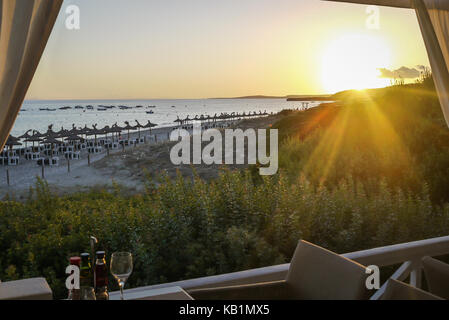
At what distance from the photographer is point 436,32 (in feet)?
9.43

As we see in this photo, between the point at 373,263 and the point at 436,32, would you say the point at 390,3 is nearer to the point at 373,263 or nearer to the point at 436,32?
the point at 436,32

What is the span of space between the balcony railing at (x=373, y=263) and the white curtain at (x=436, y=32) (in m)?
1.15


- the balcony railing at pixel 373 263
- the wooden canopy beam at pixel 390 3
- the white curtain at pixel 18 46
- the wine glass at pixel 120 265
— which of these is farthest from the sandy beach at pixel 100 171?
the wine glass at pixel 120 265

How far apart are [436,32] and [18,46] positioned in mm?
2681

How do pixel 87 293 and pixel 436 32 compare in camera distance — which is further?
pixel 436 32

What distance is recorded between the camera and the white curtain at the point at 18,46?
172 cm

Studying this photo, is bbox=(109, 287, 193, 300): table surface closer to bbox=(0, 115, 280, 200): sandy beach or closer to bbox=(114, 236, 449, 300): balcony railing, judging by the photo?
bbox=(114, 236, 449, 300): balcony railing

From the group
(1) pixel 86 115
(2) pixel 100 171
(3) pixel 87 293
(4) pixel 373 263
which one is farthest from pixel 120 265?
(1) pixel 86 115

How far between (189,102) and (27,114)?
34512 mm

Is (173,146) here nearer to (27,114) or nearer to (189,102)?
(27,114)

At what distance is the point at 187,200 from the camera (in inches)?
125

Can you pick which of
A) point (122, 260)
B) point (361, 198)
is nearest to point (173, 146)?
point (361, 198)

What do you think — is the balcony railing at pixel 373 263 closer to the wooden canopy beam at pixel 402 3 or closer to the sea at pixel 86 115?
the wooden canopy beam at pixel 402 3

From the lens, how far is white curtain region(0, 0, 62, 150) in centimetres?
172
